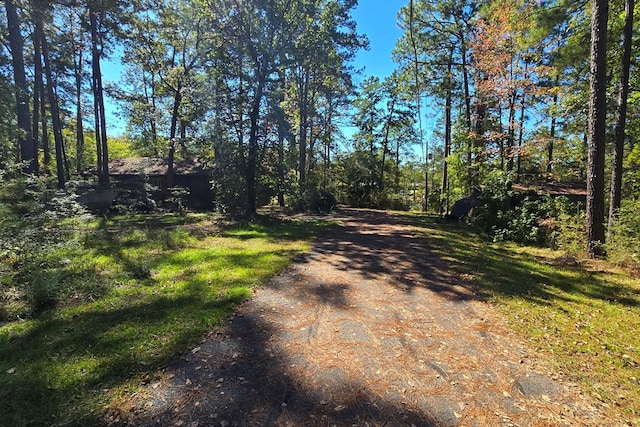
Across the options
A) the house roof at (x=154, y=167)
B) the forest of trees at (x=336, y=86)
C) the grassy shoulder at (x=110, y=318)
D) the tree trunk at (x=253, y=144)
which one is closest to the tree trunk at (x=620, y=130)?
the forest of trees at (x=336, y=86)

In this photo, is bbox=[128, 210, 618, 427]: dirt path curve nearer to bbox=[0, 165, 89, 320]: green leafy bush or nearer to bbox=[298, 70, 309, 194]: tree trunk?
bbox=[0, 165, 89, 320]: green leafy bush

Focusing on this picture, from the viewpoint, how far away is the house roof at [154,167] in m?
21.9

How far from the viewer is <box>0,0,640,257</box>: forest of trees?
830cm

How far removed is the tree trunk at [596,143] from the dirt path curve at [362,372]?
4.47 meters

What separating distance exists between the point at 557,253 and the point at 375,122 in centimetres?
2373

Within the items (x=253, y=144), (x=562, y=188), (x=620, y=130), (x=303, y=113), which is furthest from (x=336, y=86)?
(x=620, y=130)

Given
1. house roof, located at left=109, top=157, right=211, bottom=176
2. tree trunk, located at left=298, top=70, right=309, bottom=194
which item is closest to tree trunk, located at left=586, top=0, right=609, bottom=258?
tree trunk, located at left=298, top=70, right=309, bottom=194

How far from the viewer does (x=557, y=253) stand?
297 inches

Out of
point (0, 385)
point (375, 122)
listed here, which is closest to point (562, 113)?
point (0, 385)

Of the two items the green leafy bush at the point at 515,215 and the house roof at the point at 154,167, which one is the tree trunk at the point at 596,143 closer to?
the green leafy bush at the point at 515,215

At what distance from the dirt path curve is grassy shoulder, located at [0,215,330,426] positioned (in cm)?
31

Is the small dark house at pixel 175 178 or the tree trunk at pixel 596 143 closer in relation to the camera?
the tree trunk at pixel 596 143

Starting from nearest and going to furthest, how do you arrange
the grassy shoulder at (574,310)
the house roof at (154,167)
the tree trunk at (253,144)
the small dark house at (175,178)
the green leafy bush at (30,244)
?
1. the grassy shoulder at (574,310)
2. the green leafy bush at (30,244)
3. the tree trunk at (253,144)
4. the small dark house at (175,178)
5. the house roof at (154,167)

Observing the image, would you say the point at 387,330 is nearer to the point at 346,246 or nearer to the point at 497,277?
the point at 497,277
